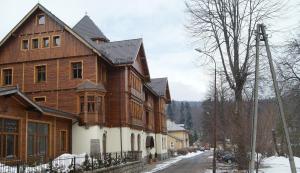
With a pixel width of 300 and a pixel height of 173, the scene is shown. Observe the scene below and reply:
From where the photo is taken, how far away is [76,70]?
36000 mm

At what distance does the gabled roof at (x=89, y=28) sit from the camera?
162ft

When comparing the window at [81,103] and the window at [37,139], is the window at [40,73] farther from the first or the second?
the window at [37,139]

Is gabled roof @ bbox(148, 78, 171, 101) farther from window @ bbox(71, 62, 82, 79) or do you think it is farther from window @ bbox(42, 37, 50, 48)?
window @ bbox(42, 37, 50, 48)

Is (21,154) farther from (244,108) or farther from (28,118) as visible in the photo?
(244,108)

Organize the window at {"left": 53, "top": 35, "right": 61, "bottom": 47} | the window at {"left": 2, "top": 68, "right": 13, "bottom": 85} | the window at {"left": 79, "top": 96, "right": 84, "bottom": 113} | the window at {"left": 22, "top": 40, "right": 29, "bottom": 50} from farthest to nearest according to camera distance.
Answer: the window at {"left": 2, "top": 68, "right": 13, "bottom": 85}, the window at {"left": 22, "top": 40, "right": 29, "bottom": 50}, the window at {"left": 53, "top": 35, "right": 61, "bottom": 47}, the window at {"left": 79, "top": 96, "right": 84, "bottom": 113}

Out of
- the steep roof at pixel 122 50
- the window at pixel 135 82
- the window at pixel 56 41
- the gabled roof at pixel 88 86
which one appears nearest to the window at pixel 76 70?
the gabled roof at pixel 88 86

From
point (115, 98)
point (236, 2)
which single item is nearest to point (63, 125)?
point (115, 98)

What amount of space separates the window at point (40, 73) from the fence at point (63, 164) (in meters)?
10.4

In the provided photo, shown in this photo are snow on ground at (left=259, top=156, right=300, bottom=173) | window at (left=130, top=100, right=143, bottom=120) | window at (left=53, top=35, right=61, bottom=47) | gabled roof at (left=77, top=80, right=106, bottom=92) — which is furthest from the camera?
window at (left=130, top=100, right=143, bottom=120)

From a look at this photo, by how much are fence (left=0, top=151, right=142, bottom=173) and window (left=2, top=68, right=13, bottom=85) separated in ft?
42.9

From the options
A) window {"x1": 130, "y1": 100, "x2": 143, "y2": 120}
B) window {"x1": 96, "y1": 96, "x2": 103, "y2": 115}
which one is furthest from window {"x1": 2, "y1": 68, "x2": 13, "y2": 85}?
window {"x1": 130, "y1": 100, "x2": 143, "y2": 120}

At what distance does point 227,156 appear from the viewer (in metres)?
44.7

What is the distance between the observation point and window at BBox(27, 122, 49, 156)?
90.3 ft

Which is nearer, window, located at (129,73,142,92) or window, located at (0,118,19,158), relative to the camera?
window, located at (0,118,19,158)
